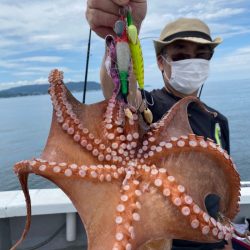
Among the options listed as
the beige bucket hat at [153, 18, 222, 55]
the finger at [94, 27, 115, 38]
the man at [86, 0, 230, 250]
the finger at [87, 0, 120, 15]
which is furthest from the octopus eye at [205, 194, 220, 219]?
the finger at [87, 0, 120, 15]

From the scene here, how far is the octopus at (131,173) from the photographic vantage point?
1412 mm

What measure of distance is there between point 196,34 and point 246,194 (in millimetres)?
2262

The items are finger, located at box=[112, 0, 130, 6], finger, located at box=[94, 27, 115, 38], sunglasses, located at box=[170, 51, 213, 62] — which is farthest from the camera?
sunglasses, located at box=[170, 51, 213, 62]

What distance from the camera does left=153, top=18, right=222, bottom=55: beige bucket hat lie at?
9.15ft

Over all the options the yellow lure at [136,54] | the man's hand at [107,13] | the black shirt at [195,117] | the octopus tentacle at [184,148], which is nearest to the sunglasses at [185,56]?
the black shirt at [195,117]

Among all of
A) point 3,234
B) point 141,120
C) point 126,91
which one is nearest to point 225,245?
point 141,120

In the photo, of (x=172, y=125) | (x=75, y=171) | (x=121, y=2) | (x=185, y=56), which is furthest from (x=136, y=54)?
(x=185, y=56)

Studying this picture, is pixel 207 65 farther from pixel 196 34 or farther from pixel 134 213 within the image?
pixel 134 213

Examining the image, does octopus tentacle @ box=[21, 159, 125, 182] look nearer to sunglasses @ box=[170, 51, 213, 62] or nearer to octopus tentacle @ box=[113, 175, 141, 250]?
octopus tentacle @ box=[113, 175, 141, 250]

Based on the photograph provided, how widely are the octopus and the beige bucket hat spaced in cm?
113

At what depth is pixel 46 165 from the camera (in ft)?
4.90

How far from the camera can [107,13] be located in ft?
5.76

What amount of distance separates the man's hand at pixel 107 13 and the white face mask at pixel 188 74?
962 mm

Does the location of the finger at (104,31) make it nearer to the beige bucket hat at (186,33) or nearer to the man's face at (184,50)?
the beige bucket hat at (186,33)
